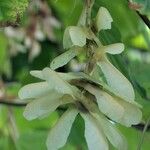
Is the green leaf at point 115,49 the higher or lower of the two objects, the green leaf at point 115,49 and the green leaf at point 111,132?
the higher

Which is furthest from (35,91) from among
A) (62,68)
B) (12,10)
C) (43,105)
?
(62,68)

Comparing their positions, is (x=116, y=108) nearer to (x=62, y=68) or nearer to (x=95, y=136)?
(x=95, y=136)

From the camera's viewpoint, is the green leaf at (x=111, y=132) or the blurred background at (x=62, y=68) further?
the blurred background at (x=62, y=68)

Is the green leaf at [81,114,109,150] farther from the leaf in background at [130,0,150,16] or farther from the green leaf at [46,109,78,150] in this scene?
the leaf in background at [130,0,150,16]

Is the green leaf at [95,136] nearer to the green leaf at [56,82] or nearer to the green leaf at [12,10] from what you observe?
the green leaf at [56,82]

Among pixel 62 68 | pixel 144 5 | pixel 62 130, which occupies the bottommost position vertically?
pixel 62 68

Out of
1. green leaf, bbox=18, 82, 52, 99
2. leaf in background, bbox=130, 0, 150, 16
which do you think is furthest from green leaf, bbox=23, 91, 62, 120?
leaf in background, bbox=130, 0, 150, 16

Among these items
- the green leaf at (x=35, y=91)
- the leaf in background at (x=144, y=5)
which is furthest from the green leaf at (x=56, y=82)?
the leaf in background at (x=144, y=5)
